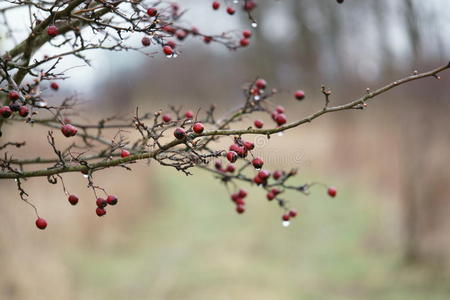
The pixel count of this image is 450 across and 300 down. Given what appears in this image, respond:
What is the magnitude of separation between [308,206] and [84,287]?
21.4 ft

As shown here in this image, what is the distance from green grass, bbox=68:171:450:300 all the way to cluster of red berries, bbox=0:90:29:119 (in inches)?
229

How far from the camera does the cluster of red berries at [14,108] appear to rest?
64.7 inches

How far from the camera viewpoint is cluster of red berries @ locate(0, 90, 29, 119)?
1643mm

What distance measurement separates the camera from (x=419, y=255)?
780 centimetres

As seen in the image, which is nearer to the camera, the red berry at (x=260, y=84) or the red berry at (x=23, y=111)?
the red berry at (x=23, y=111)

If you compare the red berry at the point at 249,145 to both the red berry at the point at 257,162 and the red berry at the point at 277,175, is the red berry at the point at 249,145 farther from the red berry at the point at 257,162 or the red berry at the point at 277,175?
the red berry at the point at 277,175

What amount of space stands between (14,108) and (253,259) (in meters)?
7.36

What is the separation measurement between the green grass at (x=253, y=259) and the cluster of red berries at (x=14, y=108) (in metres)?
5.82

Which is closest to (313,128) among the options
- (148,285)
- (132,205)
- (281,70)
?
(281,70)

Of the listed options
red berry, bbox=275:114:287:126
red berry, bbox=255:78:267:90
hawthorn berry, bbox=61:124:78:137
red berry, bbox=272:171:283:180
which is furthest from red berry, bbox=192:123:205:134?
red berry, bbox=255:78:267:90

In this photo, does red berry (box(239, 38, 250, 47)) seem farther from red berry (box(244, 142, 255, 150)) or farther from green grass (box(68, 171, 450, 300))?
green grass (box(68, 171, 450, 300))

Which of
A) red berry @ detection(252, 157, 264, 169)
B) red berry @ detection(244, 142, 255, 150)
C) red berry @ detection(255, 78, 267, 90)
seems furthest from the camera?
red berry @ detection(255, 78, 267, 90)

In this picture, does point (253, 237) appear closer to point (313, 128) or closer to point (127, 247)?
point (127, 247)

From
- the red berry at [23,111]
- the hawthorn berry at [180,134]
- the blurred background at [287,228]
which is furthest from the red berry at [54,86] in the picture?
the hawthorn berry at [180,134]
